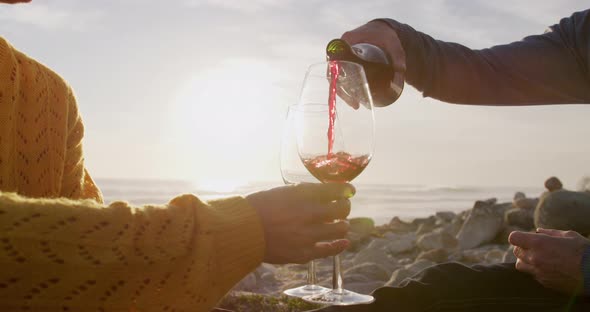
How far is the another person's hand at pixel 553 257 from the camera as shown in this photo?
7.97 feet

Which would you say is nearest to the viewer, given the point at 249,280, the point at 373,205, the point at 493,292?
the point at 493,292

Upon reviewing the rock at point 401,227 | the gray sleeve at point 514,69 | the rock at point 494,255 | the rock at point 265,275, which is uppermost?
the gray sleeve at point 514,69

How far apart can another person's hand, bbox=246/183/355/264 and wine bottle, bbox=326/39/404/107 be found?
1.02 metres

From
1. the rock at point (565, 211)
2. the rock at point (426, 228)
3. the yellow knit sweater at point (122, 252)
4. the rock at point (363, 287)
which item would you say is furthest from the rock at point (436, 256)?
the yellow knit sweater at point (122, 252)

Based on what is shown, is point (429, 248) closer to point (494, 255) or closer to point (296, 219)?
point (494, 255)

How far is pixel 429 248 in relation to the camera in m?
8.33

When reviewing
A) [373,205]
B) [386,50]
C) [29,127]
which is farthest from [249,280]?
[373,205]

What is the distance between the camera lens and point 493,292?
91.7 inches

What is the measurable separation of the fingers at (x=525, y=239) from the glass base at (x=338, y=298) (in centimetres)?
88

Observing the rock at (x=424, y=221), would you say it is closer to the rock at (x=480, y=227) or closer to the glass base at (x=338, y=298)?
the rock at (x=480, y=227)

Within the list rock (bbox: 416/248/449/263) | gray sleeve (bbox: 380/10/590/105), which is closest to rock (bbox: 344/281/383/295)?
gray sleeve (bbox: 380/10/590/105)

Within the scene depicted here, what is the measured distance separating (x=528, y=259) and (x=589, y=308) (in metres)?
0.30

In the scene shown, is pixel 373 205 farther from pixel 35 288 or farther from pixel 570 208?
pixel 35 288

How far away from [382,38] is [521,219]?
7.85 metres
